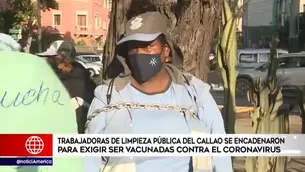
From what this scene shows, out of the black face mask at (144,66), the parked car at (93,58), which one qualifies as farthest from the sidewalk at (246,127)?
the parked car at (93,58)

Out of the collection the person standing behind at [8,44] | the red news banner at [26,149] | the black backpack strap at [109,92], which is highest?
the person standing behind at [8,44]

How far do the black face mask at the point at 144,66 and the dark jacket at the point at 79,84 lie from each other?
278 millimetres

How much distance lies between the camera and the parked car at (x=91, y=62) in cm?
249

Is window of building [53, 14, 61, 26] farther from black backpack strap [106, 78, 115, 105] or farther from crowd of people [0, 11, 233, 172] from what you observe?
black backpack strap [106, 78, 115, 105]

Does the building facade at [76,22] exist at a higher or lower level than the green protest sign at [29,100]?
higher

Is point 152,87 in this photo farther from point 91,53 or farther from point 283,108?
point 283,108

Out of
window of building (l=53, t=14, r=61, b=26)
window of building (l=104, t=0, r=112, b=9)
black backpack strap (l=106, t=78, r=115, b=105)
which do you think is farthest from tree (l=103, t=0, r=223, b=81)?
window of building (l=53, t=14, r=61, b=26)

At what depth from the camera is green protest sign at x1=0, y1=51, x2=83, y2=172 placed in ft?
7.73

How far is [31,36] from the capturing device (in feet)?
8.03

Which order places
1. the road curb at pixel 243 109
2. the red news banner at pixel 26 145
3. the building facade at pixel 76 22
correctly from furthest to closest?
the road curb at pixel 243 109
the building facade at pixel 76 22
the red news banner at pixel 26 145

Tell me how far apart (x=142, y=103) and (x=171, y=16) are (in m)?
0.52

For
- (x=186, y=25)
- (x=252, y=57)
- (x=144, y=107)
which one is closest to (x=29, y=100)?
(x=144, y=107)

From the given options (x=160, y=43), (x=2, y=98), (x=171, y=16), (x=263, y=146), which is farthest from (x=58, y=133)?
(x=263, y=146)

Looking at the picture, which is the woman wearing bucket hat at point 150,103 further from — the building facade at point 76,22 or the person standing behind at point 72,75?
the building facade at point 76,22
